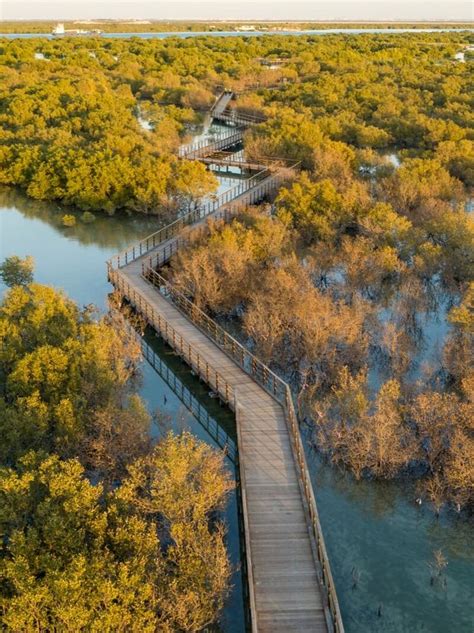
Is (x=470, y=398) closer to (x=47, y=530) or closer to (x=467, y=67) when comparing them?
(x=47, y=530)

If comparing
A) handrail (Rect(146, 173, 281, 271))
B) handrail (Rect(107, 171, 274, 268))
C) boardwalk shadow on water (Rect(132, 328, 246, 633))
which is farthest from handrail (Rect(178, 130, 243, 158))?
boardwalk shadow on water (Rect(132, 328, 246, 633))

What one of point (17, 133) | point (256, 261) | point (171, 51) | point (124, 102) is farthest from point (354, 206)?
point (171, 51)

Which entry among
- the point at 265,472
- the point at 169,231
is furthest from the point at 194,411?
the point at 169,231

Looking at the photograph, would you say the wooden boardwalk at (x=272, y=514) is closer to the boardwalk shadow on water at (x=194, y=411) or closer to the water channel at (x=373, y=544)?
the boardwalk shadow on water at (x=194, y=411)

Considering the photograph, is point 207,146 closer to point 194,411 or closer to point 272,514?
point 194,411

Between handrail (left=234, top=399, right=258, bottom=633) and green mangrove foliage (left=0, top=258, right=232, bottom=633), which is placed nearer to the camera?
green mangrove foliage (left=0, top=258, right=232, bottom=633)

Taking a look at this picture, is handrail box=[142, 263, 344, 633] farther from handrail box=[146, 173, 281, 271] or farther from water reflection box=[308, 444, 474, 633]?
handrail box=[146, 173, 281, 271]

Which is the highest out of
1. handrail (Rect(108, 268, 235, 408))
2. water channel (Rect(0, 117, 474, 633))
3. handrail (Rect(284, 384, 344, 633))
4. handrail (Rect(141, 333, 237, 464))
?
handrail (Rect(284, 384, 344, 633))

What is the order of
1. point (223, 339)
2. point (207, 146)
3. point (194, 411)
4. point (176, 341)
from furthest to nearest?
point (207, 146) < point (223, 339) < point (176, 341) < point (194, 411)

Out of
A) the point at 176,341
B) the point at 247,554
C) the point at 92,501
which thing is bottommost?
the point at 176,341
